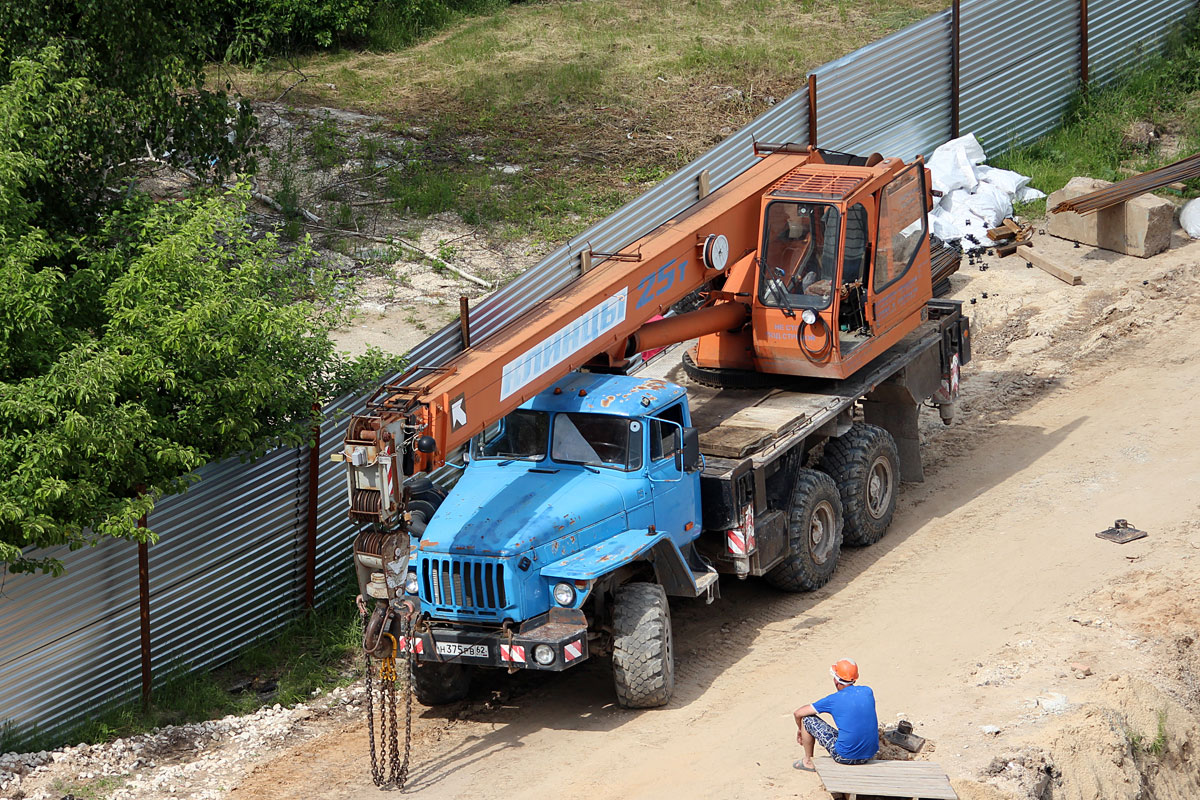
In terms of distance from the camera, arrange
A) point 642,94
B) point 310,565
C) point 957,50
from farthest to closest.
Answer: point 642,94 < point 957,50 < point 310,565

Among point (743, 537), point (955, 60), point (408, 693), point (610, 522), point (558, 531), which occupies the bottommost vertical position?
point (408, 693)

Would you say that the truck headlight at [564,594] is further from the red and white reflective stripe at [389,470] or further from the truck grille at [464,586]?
the red and white reflective stripe at [389,470]

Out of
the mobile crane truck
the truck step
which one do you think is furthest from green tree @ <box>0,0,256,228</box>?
the truck step

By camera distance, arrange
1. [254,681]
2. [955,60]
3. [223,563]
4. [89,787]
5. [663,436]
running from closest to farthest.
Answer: [89,787] → [663,436] → [223,563] → [254,681] → [955,60]

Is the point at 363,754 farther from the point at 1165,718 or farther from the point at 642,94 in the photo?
the point at 642,94

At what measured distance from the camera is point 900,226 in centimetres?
1540

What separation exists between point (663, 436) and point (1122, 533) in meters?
5.30

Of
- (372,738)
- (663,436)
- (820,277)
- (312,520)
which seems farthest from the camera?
(820,277)

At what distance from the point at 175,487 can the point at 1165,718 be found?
851 centimetres

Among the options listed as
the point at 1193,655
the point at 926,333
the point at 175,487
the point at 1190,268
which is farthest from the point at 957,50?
the point at 175,487

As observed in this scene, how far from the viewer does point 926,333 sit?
16406mm

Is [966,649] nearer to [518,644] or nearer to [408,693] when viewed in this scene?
[518,644]

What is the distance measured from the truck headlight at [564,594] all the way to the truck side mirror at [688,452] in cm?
176

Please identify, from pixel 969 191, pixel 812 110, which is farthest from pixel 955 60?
pixel 812 110
